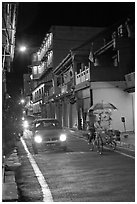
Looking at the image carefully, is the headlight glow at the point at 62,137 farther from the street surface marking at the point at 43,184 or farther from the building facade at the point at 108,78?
the building facade at the point at 108,78

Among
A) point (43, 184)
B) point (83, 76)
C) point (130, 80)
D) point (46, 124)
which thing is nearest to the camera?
point (43, 184)

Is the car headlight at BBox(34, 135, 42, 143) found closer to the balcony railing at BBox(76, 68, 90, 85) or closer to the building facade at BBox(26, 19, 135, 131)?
the building facade at BBox(26, 19, 135, 131)

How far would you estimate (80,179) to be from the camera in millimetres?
7727

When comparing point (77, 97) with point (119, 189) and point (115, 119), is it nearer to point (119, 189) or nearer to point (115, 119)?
point (115, 119)

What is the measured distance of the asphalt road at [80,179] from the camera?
6156 millimetres

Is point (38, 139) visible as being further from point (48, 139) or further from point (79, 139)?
point (79, 139)

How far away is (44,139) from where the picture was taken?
13.8m

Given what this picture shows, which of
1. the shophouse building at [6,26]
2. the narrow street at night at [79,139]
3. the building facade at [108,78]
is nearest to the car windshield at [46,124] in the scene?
the narrow street at night at [79,139]

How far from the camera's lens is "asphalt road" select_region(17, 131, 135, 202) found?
6156 mm

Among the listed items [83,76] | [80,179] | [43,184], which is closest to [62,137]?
[80,179]

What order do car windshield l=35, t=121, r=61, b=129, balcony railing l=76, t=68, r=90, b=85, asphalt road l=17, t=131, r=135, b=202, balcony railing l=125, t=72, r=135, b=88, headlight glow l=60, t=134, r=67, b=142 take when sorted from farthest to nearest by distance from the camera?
balcony railing l=76, t=68, r=90, b=85, balcony railing l=125, t=72, r=135, b=88, car windshield l=35, t=121, r=61, b=129, headlight glow l=60, t=134, r=67, b=142, asphalt road l=17, t=131, r=135, b=202

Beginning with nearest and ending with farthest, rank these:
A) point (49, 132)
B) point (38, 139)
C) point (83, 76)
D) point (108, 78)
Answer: point (38, 139)
point (49, 132)
point (108, 78)
point (83, 76)

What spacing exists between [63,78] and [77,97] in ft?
33.0

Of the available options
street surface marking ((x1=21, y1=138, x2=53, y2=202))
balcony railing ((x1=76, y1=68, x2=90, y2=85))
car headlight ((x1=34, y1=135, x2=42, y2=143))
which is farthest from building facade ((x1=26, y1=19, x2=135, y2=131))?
street surface marking ((x1=21, y1=138, x2=53, y2=202))
